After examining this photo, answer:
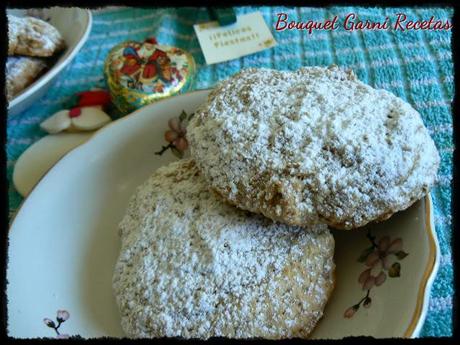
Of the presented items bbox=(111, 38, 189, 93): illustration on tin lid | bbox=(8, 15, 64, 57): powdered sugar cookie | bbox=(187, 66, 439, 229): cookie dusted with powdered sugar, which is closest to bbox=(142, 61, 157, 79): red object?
bbox=(111, 38, 189, 93): illustration on tin lid

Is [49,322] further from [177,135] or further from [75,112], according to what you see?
[75,112]

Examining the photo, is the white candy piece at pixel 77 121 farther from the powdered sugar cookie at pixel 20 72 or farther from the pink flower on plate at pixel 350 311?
the pink flower on plate at pixel 350 311

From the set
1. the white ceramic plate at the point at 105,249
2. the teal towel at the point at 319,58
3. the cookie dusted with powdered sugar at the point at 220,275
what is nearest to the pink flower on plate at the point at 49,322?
the white ceramic plate at the point at 105,249

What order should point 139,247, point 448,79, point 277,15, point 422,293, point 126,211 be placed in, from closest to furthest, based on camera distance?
point 422,293
point 139,247
point 126,211
point 448,79
point 277,15

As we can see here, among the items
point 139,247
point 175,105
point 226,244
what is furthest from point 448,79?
point 139,247

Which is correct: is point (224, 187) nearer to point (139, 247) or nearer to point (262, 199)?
point (262, 199)
